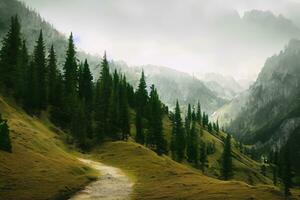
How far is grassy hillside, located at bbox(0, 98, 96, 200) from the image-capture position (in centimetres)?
4729

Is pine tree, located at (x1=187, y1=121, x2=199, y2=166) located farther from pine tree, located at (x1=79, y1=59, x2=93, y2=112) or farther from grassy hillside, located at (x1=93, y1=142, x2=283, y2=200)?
grassy hillside, located at (x1=93, y1=142, x2=283, y2=200)

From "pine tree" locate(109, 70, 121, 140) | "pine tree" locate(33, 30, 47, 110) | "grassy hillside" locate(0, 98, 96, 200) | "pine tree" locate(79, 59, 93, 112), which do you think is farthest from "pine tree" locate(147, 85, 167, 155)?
"grassy hillside" locate(0, 98, 96, 200)

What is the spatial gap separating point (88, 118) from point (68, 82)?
16551mm

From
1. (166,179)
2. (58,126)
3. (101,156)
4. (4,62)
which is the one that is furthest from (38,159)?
(4,62)

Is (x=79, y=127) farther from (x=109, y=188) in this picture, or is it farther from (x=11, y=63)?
(x=109, y=188)

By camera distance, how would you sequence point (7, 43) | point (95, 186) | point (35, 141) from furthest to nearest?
point (7, 43)
point (35, 141)
point (95, 186)

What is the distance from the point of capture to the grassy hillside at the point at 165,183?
52.0 meters

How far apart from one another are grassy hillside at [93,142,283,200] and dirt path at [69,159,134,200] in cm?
158

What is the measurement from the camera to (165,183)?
2419 inches

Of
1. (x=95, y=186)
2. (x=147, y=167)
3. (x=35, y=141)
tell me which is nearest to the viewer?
(x=95, y=186)

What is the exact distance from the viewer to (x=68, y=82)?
120312 millimetres

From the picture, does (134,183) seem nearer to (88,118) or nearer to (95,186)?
(95,186)

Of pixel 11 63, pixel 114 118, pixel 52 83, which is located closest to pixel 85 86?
pixel 52 83

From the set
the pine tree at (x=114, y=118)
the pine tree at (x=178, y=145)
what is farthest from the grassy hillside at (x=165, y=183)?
the pine tree at (x=178, y=145)
